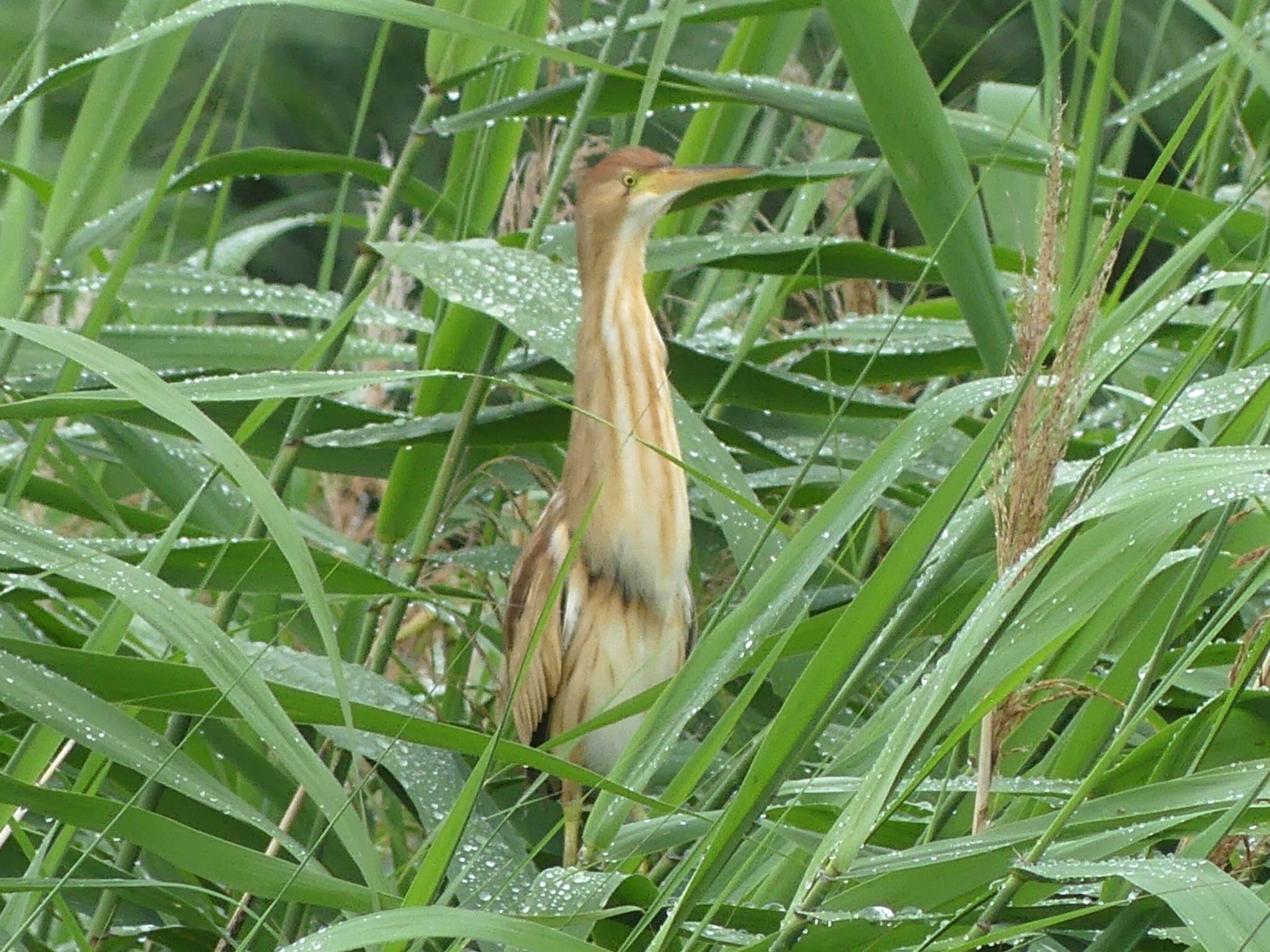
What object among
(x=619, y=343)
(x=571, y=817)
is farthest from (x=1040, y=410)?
(x=619, y=343)

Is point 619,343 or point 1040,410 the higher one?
point 1040,410

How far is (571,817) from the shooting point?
4.00ft

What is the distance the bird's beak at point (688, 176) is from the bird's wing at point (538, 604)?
0.27m

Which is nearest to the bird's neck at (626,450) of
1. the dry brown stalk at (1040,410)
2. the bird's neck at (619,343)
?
the bird's neck at (619,343)

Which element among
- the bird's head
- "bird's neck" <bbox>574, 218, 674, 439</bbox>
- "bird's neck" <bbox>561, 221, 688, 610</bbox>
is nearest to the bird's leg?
"bird's neck" <bbox>561, 221, 688, 610</bbox>

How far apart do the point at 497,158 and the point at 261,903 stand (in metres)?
0.55

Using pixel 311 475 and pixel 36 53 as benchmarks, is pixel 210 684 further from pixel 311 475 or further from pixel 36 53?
pixel 311 475

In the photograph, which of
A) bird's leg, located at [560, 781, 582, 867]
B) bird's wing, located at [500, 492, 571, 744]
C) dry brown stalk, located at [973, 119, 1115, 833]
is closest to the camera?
dry brown stalk, located at [973, 119, 1115, 833]

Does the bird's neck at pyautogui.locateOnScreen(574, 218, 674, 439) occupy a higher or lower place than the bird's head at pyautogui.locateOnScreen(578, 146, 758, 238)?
lower

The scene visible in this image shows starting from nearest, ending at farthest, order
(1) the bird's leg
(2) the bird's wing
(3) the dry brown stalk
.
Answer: (3) the dry brown stalk → (1) the bird's leg → (2) the bird's wing

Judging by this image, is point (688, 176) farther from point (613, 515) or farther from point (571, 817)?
point (571, 817)

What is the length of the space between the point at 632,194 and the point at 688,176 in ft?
0.23

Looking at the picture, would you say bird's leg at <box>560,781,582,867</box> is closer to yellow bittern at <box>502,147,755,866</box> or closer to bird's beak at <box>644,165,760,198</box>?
yellow bittern at <box>502,147,755,866</box>

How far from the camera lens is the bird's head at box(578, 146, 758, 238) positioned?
142 centimetres
